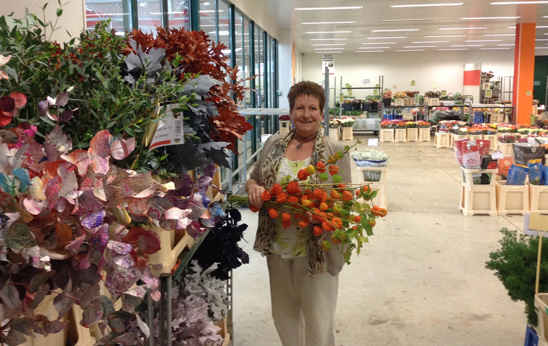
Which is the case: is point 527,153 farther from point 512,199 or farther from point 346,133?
point 346,133

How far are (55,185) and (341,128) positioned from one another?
47.4 ft

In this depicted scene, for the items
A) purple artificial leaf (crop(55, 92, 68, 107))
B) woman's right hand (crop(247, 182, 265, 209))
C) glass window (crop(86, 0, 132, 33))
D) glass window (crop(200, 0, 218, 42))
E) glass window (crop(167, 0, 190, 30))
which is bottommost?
woman's right hand (crop(247, 182, 265, 209))

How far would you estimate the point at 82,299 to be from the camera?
0.60 metres

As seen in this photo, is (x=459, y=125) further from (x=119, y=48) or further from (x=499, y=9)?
(x=119, y=48)

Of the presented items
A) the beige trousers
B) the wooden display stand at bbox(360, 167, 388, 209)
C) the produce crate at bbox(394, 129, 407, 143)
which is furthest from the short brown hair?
the produce crate at bbox(394, 129, 407, 143)

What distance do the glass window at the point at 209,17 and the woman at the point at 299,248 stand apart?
420 cm

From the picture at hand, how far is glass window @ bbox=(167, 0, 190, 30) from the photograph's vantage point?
438 centimetres

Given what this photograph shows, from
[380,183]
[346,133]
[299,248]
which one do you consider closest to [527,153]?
[380,183]

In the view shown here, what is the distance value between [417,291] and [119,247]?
3.18 m

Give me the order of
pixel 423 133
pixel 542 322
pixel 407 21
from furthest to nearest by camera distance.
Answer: pixel 423 133
pixel 407 21
pixel 542 322

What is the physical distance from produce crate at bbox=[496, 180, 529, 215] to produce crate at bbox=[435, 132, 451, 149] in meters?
6.99

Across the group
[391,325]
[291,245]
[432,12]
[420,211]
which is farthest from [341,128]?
[291,245]

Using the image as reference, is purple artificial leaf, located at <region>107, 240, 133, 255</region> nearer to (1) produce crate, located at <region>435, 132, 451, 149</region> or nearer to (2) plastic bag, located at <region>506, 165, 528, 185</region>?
(2) plastic bag, located at <region>506, 165, 528, 185</region>

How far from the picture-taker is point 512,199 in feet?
18.0
